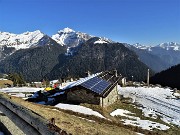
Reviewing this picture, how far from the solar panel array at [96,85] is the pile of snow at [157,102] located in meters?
6.90

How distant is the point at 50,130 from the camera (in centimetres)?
795

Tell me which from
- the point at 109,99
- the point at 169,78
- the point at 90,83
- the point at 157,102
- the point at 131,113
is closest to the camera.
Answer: the point at 131,113

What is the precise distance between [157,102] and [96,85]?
1649 centimetres

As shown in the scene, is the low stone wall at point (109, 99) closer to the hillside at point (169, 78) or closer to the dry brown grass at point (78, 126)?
the dry brown grass at point (78, 126)

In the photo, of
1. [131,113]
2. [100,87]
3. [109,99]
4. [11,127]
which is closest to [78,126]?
[11,127]

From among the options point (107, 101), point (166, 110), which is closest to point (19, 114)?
point (107, 101)

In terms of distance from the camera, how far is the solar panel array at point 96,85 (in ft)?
135

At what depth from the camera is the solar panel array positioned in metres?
41.1

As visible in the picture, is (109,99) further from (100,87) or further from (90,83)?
(90,83)

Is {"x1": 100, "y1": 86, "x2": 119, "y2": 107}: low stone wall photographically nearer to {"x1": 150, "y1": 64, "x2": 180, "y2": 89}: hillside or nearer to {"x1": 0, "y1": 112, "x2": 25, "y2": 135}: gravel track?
{"x1": 0, "y1": 112, "x2": 25, "y2": 135}: gravel track

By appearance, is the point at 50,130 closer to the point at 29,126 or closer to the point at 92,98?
the point at 29,126

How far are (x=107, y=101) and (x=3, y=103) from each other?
103ft

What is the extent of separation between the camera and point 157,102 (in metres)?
55.4

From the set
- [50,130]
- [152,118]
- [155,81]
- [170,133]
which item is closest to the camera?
[50,130]
